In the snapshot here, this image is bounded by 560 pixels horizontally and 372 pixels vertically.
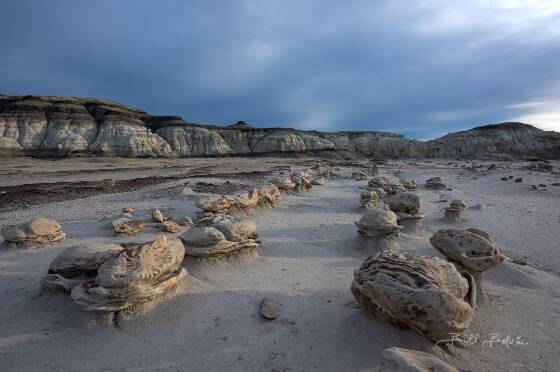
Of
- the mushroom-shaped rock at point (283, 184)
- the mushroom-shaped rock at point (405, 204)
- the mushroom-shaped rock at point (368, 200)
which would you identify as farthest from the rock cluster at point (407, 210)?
the mushroom-shaped rock at point (283, 184)

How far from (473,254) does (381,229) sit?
1.95m

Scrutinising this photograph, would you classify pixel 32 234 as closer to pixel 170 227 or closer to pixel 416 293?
pixel 170 227

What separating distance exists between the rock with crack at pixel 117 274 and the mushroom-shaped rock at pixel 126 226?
248 cm

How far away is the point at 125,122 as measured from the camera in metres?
52.2

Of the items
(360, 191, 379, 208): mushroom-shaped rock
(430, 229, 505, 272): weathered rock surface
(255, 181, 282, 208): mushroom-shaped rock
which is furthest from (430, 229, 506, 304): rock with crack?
(255, 181, 282, 208): mushroom-shaped rock

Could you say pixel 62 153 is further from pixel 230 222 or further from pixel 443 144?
pixel 443 144

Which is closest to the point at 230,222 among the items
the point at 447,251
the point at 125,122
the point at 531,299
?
the point at 447,251

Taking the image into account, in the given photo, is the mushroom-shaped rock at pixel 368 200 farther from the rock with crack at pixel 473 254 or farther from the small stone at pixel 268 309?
the small stone at pixel 268 309

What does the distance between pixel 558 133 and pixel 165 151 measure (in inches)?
2996

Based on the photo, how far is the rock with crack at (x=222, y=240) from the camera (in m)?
5.08

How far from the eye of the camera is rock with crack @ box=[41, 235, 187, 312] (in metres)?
3.51

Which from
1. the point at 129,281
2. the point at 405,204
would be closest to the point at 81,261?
the point at 129,281

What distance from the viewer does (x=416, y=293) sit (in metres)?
3.00

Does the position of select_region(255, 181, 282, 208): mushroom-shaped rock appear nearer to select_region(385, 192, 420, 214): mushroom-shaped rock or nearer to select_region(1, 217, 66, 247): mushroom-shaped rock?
select_region(385, 192, 420, 214): mushroom-shaped rock
